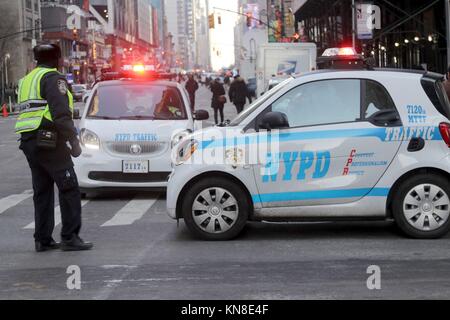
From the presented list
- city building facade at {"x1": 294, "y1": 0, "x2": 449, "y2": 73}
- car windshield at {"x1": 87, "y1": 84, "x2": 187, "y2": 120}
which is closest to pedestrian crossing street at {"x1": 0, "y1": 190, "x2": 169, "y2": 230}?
Result: car windshield at {"x1": 87, "y1": 84, "x2": 187, "y2": 120}

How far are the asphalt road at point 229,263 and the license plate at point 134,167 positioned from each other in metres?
1.83

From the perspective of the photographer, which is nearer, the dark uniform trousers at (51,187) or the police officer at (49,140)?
the police officer at (49,140)

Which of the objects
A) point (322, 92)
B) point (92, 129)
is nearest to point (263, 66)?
point (92, 129)

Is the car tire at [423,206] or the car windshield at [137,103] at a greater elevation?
the car windshield at [137,103]

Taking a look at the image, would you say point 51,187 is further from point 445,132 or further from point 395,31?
point 395,31

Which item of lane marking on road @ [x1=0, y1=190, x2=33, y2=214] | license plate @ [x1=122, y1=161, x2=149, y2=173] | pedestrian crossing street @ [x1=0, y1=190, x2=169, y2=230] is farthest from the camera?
license plate @ [x1=122, y1=161, x2=149, y2=173]

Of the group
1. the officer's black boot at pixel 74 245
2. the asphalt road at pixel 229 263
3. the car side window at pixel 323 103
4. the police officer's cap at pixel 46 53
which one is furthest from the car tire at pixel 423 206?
the police officer's cap at pixel 46 53

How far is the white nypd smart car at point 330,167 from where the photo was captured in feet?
28.3

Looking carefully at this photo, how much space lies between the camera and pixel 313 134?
870 centimetres

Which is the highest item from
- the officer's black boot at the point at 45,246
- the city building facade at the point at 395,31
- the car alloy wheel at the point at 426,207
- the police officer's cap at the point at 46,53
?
the city building facade at the point at 395,31

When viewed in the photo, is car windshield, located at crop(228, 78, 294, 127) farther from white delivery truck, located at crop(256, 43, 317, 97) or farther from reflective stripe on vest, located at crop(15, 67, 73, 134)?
white delivery truck, located at crop(256, 43, 317, 97)

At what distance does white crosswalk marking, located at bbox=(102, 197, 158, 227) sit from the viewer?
10508 millimetres

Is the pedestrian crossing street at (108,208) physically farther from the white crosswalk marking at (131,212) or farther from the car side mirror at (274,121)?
the car side mirror at (274,121)
